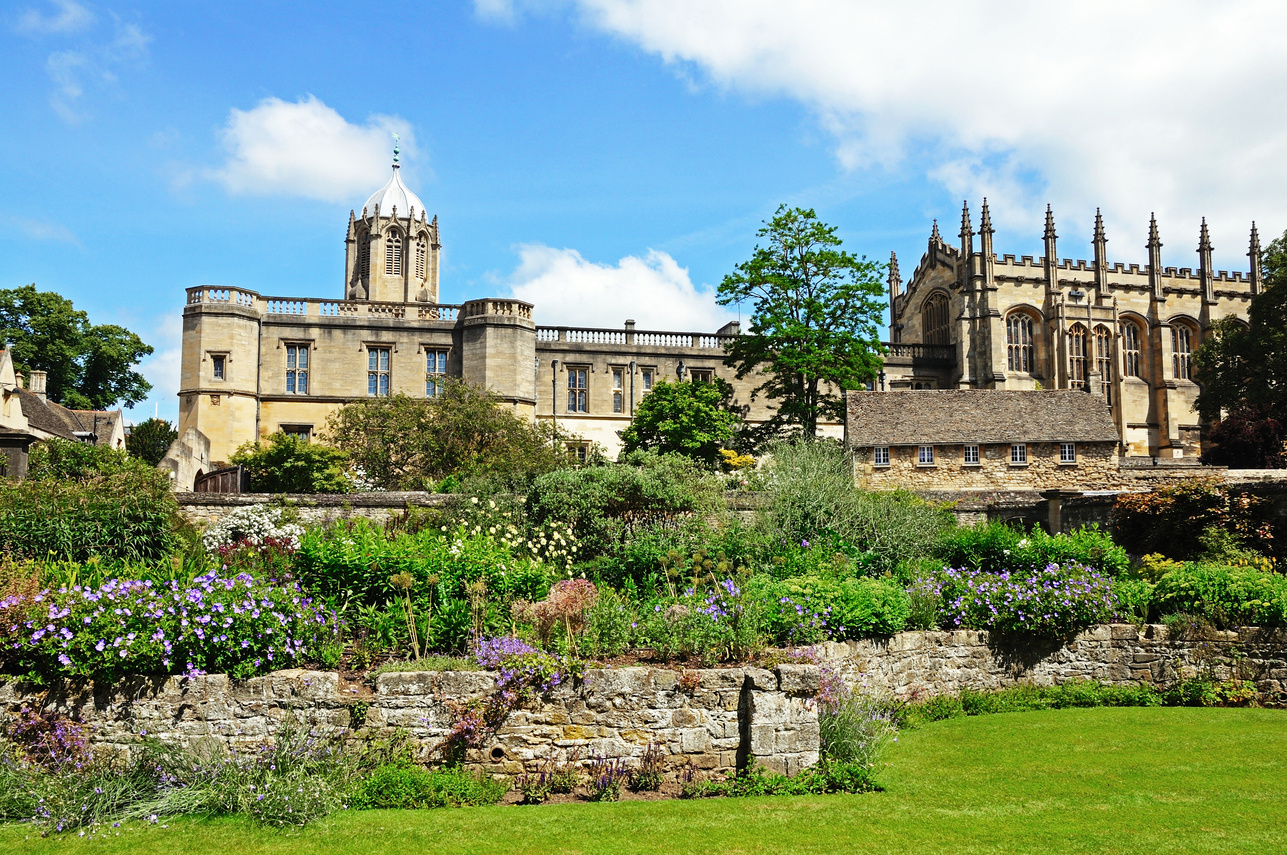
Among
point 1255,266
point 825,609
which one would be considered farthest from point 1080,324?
point 825,609

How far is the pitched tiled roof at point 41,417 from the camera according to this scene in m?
37.4

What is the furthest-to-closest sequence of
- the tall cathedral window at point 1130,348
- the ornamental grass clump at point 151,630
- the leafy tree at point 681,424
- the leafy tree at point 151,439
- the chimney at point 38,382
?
the tall cathedral window at point 1130,348
the leafy tree at point 151,439
the chimney at point 38,382
the leafy tree at point 681,424
the ornamental grass clump at point 151,630

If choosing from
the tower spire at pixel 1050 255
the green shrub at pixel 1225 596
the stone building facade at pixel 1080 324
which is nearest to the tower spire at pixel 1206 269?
the stone building facade at pixel 1080 324

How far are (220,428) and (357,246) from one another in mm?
28541

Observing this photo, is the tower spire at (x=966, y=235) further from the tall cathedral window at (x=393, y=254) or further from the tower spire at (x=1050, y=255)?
the tall cathedral window at (x=393, y=254)

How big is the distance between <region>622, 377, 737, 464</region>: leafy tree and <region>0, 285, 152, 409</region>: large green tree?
3205 cm

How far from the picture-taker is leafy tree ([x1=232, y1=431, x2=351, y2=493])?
26.0 m

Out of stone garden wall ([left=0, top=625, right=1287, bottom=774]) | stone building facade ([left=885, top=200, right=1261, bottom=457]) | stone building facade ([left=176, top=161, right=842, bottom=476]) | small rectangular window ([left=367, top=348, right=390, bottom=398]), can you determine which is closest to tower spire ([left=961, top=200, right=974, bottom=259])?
stone building facade ([left=885, top=200, right=1261, bottom=457])

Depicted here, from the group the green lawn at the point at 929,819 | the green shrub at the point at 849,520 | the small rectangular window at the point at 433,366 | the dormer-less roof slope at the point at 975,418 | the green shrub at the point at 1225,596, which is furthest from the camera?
the small rectangular window at the point at 433,366

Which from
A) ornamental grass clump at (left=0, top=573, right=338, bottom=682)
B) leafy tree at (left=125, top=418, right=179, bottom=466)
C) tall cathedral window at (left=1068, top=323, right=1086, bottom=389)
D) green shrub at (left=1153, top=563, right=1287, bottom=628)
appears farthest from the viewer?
tall cathedral window at (left=1068, top=323, right=1086, bottom=389)

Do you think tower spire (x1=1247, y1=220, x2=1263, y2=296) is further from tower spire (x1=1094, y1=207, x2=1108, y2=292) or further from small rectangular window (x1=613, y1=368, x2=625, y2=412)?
small rectangular window (x1=613, y1=368, x2=625, y2=412)

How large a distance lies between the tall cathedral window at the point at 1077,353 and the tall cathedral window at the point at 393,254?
40686 mm

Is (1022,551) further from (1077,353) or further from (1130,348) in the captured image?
(1130,348)

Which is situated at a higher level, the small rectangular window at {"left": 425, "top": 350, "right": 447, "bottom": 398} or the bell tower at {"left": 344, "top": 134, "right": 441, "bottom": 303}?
the bell tower at {"left": 344, "top": 134, "right": 441, "bottom": 303}
